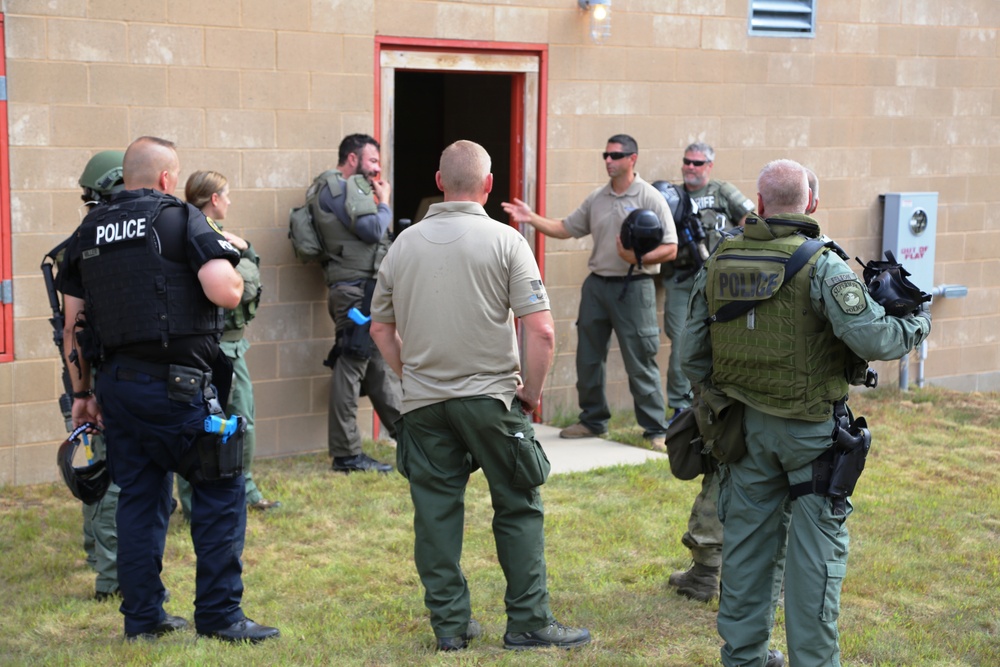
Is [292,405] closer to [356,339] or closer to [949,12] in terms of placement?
[356,339]

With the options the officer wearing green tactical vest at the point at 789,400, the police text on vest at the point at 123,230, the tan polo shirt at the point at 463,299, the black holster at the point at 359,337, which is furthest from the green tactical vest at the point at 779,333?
the black holster at the point at 359,337

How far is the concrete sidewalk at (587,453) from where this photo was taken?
306 inches

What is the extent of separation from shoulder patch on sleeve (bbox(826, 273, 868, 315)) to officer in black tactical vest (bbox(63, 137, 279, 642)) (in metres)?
2.17

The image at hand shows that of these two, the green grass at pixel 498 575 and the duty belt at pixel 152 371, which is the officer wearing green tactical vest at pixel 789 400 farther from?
the duty belt at pixel 152 371

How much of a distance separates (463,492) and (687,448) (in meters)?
0.89

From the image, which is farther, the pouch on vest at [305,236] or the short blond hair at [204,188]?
the pouch on vest at [305,236]

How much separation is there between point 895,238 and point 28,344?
22.5 feet

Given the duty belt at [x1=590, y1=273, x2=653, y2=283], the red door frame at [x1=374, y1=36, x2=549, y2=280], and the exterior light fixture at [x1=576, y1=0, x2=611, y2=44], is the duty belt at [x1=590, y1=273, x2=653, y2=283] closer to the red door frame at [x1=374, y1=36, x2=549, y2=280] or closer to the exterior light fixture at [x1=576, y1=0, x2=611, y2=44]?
the red door frame at [x1=374, y1=36, x2=549, y2=280]

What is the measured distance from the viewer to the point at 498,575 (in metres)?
5.73

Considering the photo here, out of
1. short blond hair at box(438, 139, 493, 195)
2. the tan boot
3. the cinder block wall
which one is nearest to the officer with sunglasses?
the cinder block wall

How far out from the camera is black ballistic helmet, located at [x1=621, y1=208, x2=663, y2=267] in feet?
25.7

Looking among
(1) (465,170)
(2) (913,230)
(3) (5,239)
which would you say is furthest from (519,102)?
Answer: (1) (465,170)

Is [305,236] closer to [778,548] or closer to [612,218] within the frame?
[612,218]

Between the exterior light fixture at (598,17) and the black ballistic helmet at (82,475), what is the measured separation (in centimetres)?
504
